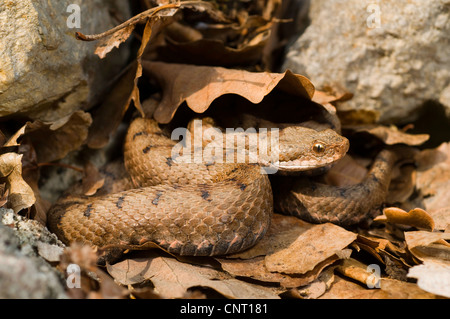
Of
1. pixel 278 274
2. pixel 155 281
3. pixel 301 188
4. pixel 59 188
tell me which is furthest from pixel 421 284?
pixel 59 188

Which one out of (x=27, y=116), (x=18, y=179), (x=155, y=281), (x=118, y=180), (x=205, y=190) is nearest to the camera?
(x=155, y=281)

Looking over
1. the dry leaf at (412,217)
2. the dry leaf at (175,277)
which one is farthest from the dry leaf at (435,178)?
the dry leaf at (175,277)

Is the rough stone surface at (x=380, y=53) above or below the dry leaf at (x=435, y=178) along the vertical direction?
above

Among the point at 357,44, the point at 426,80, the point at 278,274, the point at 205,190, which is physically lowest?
the point at 278,274

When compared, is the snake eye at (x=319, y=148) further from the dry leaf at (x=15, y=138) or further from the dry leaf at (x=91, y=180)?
the dry leaf at (x=15, y=138)

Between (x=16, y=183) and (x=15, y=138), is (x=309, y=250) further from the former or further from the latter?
(x=15, y=138)
